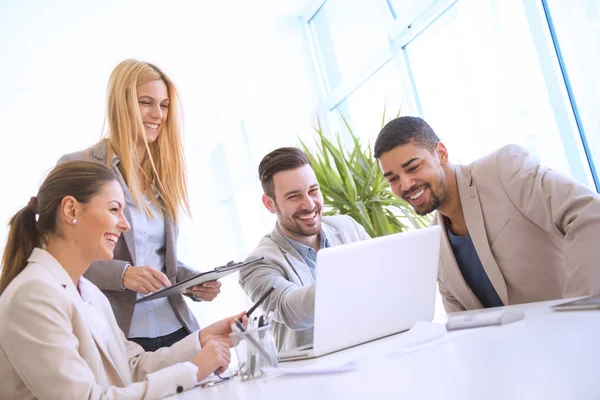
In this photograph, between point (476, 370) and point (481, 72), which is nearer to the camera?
point (476, 370)

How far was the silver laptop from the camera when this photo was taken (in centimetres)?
164

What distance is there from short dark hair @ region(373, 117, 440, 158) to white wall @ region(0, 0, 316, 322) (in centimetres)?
364

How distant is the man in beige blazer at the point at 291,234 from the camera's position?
240cm

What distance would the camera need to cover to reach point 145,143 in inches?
92.9

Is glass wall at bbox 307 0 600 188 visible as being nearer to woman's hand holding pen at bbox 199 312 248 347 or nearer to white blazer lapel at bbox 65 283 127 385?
woman's hand holding pen at bbox 199 312 248 347

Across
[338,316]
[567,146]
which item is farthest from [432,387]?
[567,146]

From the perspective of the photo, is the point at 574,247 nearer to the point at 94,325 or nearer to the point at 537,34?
the point at 94,325

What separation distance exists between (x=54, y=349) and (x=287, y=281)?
107 centimetres

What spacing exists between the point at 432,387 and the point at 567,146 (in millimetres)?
3026

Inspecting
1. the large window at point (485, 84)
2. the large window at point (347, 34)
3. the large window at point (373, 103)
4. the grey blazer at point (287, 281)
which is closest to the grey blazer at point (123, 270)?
the grey blazer at point (287, 281)

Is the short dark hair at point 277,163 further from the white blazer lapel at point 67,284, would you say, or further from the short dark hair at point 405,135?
the white blazer lapel at point 67,284

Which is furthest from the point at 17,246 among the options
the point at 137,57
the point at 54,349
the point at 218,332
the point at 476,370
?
the point at 137,57

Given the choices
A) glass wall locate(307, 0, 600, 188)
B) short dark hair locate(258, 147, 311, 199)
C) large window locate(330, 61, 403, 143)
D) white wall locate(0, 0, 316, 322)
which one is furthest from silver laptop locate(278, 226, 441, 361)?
white wall locate(0, 0, 316, 322)

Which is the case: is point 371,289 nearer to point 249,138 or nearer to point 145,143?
point 145,143
